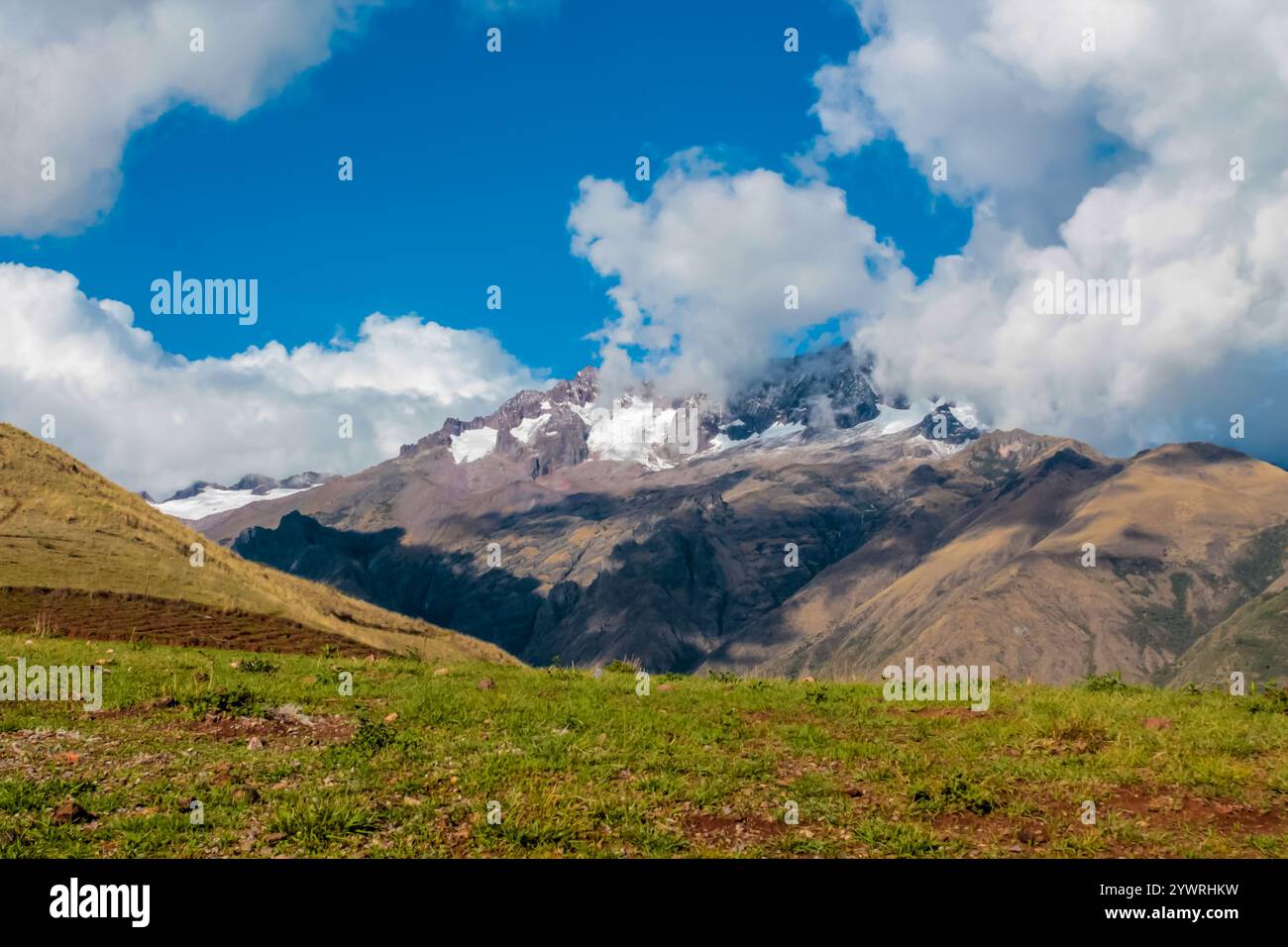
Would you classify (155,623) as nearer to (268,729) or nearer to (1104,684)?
(268,729)

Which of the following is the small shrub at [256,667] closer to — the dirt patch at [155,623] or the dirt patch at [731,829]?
the dirt patch at [155,623]

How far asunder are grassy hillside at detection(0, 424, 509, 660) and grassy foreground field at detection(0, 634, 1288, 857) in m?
16.6

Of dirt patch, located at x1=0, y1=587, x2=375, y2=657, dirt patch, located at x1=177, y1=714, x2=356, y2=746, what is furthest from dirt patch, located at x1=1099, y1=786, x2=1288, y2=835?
dirt patch, located at x1=0, y1=587, x2=375, y2=657

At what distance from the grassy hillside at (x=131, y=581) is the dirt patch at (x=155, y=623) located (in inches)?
2.6

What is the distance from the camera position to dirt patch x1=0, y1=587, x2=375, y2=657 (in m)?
31.2

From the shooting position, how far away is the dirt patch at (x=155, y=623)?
102 ft

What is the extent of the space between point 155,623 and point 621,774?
85.5ft

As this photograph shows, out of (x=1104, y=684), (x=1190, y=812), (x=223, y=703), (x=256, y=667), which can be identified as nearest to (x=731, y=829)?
(x=1190, y=812)

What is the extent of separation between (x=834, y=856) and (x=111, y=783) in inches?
391

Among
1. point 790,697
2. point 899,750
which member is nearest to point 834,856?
point 899,750

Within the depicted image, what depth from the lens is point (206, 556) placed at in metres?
51.8

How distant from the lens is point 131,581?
42375 millimetres

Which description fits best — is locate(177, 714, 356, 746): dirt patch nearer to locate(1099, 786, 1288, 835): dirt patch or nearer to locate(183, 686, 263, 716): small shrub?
locate(183, 686, 263, 716): small shrub
